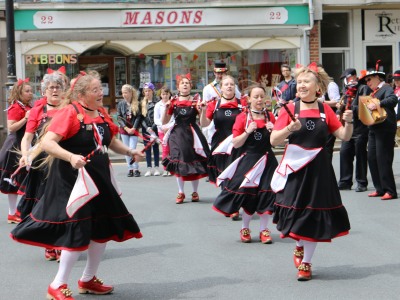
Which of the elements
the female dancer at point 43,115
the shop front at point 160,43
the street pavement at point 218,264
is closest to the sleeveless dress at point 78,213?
the street pavement at point 218,264

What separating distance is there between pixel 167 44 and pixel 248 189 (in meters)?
13.2

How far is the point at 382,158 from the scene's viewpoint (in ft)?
39.3

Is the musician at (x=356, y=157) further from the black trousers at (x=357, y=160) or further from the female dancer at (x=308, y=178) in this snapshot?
the female dancer at (x=308, y=178)

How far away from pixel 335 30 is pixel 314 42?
47.5 inches

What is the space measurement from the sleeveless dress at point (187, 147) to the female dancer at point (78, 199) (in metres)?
5.25

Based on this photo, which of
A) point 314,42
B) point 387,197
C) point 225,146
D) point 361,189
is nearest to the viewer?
point 225,146

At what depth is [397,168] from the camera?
15625mm

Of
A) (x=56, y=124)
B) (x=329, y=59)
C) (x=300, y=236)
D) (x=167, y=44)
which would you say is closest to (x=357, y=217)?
(x=300, y=236)

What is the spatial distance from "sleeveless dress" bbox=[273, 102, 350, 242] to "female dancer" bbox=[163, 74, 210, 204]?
15.7ft

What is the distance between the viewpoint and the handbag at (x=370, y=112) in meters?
10.3

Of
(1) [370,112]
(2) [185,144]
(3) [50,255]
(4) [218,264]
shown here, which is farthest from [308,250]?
(2) [185,144]

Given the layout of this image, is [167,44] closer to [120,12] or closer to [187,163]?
[120,12]

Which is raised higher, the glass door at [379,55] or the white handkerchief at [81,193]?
the glass door at [379,55]

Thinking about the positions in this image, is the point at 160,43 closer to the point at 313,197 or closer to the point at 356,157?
the point at 356,157
